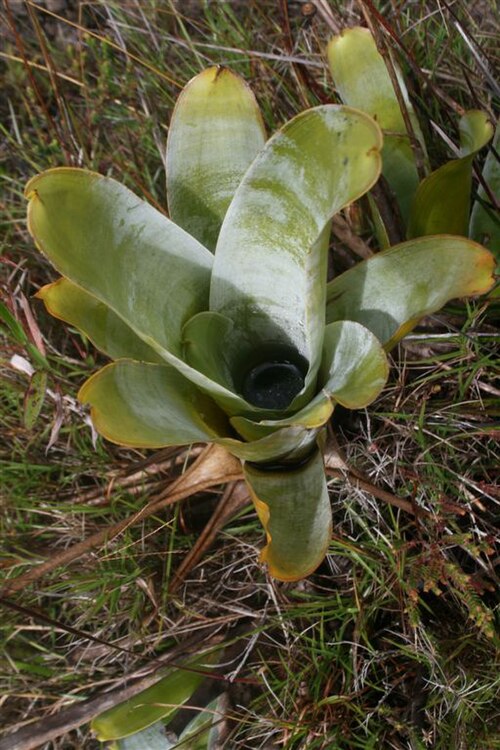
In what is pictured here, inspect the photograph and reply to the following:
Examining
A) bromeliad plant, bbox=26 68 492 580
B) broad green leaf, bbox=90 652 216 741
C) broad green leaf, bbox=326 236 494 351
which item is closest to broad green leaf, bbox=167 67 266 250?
bromeliad plant, bbox=26 68 492 580

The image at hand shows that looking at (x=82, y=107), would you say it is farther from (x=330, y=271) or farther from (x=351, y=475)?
(x=351, y=475)

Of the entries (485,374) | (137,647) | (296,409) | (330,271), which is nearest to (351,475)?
(296,409)

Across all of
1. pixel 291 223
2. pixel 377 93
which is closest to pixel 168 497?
pixel 291 223

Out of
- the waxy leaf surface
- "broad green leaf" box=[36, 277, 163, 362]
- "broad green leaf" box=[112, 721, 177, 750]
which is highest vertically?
"broad green leaf" box=[36, 277, 163, 362]

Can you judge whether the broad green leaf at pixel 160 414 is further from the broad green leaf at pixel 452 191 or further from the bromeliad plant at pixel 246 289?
the broad green leaf at pixel 452 191

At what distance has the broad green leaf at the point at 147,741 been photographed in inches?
49.0

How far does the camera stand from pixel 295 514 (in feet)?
3.53

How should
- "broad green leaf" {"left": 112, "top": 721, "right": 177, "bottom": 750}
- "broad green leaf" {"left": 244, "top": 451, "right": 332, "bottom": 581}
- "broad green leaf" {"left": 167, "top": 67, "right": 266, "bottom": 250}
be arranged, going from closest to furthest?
"broad green leaf" {"left": 244, "top": 451, "right": 332, "bottom": 581} < "broad green leaf" {"left": 167, "top": 67, "right": 266, "bottom": 250} < "broad green leaf" {"left": 112, "top": 721, "right": 177, "bottom": 750}

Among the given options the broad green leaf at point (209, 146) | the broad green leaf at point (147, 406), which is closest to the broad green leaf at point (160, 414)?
the broad green leaf at point (147, 406)

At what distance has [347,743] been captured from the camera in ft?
4.05

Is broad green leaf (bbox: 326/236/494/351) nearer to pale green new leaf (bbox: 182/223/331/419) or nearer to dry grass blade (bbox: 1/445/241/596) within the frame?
pale green new leaf (bbox: 182/223/331/419)

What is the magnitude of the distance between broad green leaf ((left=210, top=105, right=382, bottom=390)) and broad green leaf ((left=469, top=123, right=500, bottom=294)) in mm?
415

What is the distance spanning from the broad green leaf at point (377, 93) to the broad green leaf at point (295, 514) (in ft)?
1.84

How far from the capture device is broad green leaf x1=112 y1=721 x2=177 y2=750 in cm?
125
